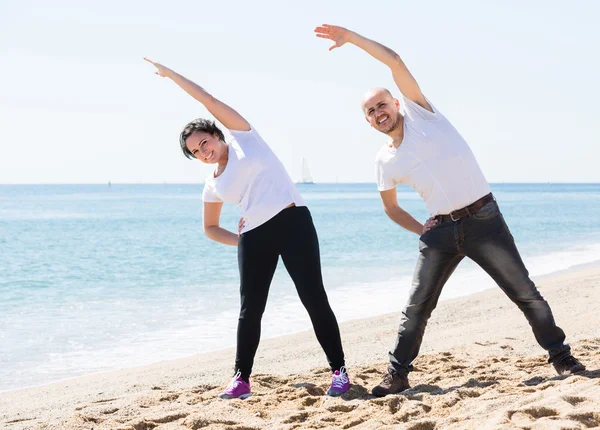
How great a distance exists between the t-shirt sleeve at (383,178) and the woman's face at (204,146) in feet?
3.22

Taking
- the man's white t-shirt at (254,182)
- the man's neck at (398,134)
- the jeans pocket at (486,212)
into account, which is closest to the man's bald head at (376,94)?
the man's neck at (398,134)

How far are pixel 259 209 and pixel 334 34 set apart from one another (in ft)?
3.70

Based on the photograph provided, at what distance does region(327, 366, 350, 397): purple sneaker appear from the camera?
178 inches

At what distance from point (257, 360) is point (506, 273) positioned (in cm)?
322

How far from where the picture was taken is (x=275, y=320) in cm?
976

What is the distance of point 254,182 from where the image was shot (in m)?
4.41

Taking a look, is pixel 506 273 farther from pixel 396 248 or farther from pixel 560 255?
pixel 396 248

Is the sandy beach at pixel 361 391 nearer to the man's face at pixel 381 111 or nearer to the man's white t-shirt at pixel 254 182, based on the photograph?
the man's white t-shirt at pixel 254 182

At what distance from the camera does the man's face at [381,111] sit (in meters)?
4.20

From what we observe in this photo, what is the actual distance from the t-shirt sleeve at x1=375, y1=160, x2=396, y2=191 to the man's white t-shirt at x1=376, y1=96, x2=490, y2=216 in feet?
0.22

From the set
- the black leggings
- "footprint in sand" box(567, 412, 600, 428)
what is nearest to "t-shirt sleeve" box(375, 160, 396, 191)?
the black leggings

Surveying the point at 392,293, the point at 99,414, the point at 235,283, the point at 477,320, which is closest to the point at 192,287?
the point at 235,283

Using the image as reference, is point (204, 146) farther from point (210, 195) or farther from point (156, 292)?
point (156, 292)

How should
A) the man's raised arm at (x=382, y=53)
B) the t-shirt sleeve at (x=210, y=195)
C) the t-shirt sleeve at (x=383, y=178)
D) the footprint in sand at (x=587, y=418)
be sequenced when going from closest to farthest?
the footprint in sand at (x=587, y=418) → the man's raised arm at (x=382, y=53) → the t-shirt sleeve at (x=383, y=178) → the t-shirt sleeve at (x=210, y=195)
